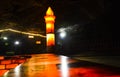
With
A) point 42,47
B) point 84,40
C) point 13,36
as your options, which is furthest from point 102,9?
point 13,36

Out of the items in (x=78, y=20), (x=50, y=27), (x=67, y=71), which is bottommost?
(x=67, y=71)

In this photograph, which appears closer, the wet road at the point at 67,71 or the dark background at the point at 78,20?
the wet road at the point at 67,71

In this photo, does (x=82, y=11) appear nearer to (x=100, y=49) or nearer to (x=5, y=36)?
(x=100, y=49)

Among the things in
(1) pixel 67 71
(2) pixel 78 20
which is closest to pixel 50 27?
(1) pixel 67 71

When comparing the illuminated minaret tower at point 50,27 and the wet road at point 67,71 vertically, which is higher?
the illuminated minaret tower at point 50,27

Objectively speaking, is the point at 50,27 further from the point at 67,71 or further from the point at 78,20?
the point at 78,20

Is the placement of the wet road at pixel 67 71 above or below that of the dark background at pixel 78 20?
below

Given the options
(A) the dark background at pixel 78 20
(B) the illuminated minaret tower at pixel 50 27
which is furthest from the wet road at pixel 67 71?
(A) the dark background at pixel 78 20

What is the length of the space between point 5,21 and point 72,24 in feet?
22.3

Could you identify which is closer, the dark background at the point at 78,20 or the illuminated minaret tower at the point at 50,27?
the illuminated minaret tower at the point at 50,27

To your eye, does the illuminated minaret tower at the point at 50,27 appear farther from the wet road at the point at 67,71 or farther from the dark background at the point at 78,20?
the wet road at the point at 67,71

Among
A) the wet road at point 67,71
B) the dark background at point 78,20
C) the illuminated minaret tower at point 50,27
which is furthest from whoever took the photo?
the dark background at point 78,20

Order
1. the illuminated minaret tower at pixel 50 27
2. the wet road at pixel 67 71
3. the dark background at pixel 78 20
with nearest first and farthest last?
the wet road at pixel 67 71, the illuminated minaret tower at pixel 50 27, the dark background at pixel 78 20

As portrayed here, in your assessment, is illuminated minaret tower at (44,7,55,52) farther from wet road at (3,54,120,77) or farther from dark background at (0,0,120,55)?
wet road at (3,54,120,77)
